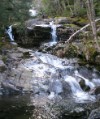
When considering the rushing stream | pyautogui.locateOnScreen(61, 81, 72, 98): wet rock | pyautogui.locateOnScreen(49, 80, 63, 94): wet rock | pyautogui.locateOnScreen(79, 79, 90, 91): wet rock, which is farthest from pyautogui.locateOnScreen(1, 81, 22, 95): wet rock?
pyautogui.locateOnScreen(79, 79, 90, 91): wet rock

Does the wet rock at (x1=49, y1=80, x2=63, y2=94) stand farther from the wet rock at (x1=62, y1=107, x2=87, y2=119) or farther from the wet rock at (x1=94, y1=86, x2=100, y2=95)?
the wet rock at (x1=62, y1=107, x2=87, y2=119)

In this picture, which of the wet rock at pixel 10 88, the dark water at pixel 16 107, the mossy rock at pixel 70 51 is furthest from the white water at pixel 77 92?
the mossy rock at pixel 70 51

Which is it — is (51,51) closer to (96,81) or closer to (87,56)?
(87,56)

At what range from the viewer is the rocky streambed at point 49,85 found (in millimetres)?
18327

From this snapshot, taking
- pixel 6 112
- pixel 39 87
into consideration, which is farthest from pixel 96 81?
pixel 6 112

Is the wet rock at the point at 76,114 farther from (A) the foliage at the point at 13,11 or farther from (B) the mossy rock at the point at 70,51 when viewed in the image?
(A) the foliage at the point at 13,11

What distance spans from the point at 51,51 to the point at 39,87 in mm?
7963

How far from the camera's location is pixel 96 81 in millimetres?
24656

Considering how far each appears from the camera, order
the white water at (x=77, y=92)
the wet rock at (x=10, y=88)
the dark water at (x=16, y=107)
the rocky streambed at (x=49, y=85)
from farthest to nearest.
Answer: the wet rock at (x=10, y=88) < the white water at (x=77, y=92) < the rocky streambed at (x=49, y=85) < the dark water at (x=16, y=107)

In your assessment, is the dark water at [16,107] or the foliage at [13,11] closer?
the dark water at [16,107]

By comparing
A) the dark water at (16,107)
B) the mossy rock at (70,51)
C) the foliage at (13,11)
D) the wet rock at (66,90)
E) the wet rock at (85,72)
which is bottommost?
the wet rock at (66,90)

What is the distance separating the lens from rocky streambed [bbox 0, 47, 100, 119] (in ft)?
60.1

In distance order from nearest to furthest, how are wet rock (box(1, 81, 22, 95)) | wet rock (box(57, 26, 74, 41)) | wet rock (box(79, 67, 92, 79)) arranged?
1. wet rock (box(1, 81, 22, 95))
2. wet rock (box(79, 67, 92, 79))
3. wet rock (box(57, 26, 74, 41))

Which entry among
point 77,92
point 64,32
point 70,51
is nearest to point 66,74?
point 77,92
